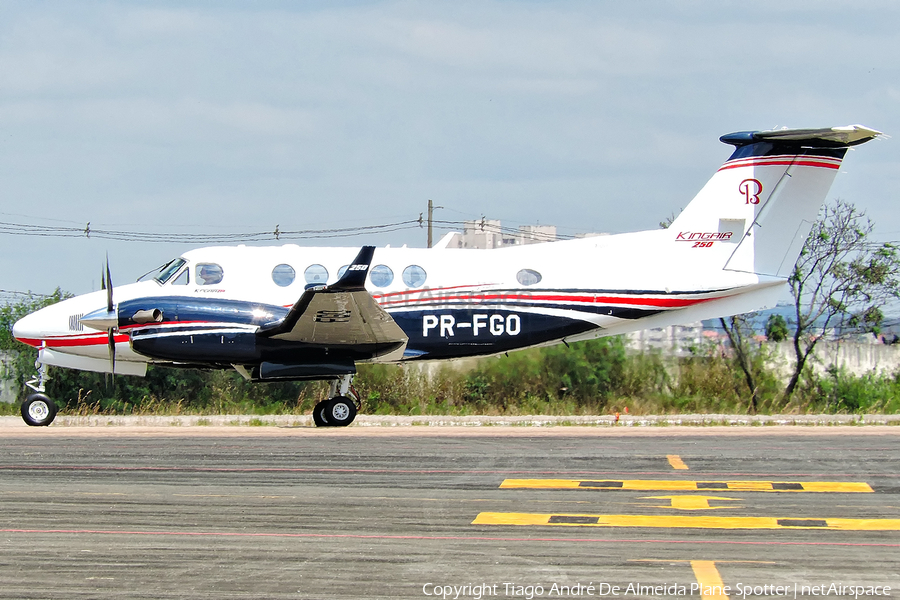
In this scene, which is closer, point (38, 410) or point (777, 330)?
point (38, 410)

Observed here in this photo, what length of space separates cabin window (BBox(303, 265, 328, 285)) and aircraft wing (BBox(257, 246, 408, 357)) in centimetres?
108

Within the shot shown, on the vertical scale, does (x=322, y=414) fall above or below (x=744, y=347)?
below

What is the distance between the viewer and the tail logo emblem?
1894 cm

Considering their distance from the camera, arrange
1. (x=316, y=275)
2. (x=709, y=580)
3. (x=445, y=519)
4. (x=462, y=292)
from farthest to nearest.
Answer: (x=462, y=292) < (x=316, y=275) < (x=445, y=519) < (x=709, y=580)

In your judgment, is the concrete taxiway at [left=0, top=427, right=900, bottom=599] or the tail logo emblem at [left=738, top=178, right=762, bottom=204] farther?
the tail logo emblem at [left=738, top=178, right=762, bottom=204]

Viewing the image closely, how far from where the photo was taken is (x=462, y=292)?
1872 cm

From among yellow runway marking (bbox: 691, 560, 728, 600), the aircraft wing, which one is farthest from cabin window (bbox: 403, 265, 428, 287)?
yellow runway marking (bbox: 691, 560, 728, 600)

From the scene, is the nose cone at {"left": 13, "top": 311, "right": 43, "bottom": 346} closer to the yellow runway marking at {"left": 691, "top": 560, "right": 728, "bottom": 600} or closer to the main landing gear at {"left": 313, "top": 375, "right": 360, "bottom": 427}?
the main landing gear at {"left": 313, "top": 375, "right": 360, "bottom": 427}

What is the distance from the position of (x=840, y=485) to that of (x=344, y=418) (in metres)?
10.1

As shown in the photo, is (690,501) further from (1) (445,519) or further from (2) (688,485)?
(1) (445,519)

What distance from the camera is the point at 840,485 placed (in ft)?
35.3

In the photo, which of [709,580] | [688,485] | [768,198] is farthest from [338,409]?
[709,580]

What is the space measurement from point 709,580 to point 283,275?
12788 mm

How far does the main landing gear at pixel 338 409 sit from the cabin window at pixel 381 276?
190cm
